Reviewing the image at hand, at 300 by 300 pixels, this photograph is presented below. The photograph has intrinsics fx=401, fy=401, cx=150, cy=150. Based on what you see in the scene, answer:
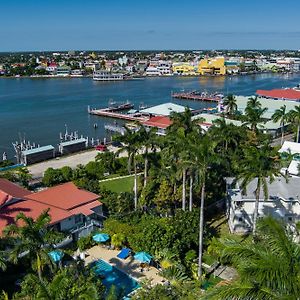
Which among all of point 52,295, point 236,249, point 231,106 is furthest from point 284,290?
point 231,106

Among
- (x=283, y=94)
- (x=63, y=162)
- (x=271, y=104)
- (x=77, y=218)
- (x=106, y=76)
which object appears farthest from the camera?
(x=106, y=76)

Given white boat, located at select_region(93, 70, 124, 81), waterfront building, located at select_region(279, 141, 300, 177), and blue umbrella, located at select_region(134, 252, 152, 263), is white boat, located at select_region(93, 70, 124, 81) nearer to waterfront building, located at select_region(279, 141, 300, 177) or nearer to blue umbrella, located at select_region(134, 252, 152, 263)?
waterfront building, located at select_region(279, 141, 300, 177)

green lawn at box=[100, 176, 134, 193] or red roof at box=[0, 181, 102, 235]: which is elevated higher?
red roof at box=[0, 181, 102, 235]

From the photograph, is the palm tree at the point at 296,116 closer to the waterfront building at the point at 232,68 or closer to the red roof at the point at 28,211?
the red roof at the point at 28,211

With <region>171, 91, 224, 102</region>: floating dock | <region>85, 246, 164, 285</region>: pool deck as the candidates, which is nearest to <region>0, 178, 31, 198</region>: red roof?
<region>85, 246, 164, 285</region>: pool deck

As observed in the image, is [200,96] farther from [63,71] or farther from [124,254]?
[63,71]

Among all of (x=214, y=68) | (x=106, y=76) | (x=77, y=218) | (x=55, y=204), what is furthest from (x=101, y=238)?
(x=214, y=68)

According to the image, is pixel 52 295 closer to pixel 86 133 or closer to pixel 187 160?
pixel 187 160
